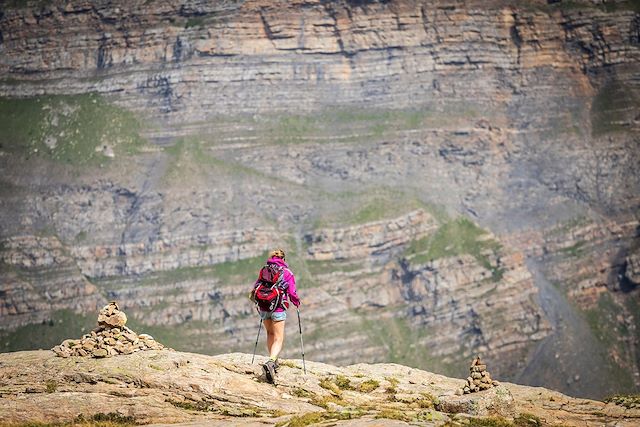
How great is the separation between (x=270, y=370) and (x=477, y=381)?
824cm

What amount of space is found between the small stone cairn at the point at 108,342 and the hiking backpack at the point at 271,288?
512 cm

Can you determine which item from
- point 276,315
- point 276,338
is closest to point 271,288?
point 276,315

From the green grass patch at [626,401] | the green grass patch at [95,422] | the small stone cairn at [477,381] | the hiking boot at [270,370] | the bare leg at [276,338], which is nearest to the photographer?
the green grass patch at [95,422]

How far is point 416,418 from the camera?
53.1m

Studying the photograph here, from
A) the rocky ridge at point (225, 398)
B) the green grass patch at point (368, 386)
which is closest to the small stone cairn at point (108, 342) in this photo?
the rocky ridge at point (225, 398)

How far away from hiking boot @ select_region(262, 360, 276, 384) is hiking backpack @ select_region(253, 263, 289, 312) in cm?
216

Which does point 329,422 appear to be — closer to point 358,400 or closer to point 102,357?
point 358,400

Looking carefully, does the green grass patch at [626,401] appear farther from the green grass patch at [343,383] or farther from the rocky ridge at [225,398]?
the green grass patch at [343,383]

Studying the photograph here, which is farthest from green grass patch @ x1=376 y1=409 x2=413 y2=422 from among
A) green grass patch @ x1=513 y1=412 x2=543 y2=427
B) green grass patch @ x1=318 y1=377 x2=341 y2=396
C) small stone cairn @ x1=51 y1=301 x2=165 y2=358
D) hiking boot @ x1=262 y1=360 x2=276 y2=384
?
small stone cairn @ x1=51 y1=301 x2=165 y2=358

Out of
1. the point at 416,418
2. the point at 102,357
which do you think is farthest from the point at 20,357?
the point at 416,418

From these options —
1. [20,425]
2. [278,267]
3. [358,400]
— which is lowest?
[20,425]

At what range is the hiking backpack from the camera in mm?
56938

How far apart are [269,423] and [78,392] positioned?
7841mm

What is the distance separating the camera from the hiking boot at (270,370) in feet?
185
